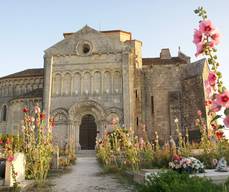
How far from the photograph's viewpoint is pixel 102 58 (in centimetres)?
2838

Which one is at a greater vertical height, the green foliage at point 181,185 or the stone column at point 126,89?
the stone column at point 126,89

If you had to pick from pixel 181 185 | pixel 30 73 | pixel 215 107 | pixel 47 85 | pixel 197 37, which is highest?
pixel 30 73

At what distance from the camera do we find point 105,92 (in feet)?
90.0

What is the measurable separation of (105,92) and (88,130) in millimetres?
4388

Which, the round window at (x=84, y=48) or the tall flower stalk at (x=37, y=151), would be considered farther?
the round window at (x=84, y=48)

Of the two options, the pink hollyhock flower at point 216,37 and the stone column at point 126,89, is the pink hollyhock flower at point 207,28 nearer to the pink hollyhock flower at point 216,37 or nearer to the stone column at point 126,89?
the pink hollyhock flower at point 216,37

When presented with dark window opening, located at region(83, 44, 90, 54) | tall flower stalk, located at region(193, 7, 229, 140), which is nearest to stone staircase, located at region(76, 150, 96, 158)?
dark window opening, located at region(83, 44, 90, 54)

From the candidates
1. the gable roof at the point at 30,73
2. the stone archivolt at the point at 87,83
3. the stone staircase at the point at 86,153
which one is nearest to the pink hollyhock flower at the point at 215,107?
the stone staircase at the point at 86,153

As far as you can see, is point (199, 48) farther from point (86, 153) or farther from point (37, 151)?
point (86, 153)

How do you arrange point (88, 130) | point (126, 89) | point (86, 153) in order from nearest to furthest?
point (86, 153)
point (126, 89)
point (88, 130)

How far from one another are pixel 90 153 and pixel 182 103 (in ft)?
35.4

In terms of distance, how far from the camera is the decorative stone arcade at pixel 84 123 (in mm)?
26703

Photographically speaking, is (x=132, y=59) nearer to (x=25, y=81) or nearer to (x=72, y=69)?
(x=72, y=69)

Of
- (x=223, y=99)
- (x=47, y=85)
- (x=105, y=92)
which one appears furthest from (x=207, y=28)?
(x=47, y=85)
